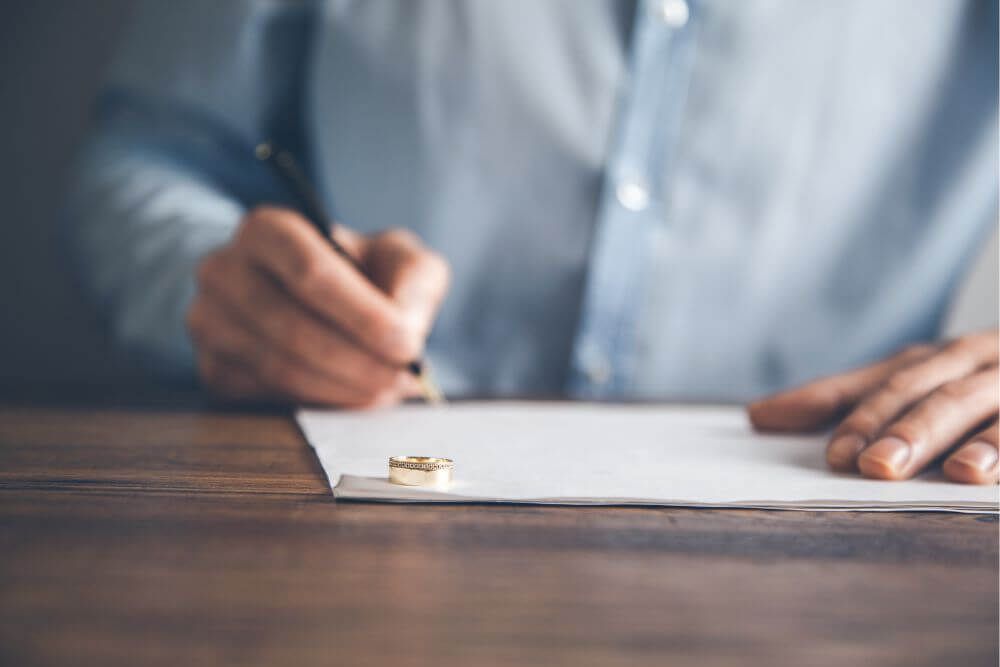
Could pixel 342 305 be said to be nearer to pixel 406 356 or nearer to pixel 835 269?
pixel 406 356

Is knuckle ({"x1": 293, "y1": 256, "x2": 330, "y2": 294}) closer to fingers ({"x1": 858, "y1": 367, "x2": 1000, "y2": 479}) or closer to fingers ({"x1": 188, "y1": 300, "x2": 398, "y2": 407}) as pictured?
fingers ({"x1": 188, "y1": 300, "x2": 398, "y2": 407})

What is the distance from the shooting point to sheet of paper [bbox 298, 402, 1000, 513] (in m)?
0.36

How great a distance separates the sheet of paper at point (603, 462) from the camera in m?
0.36

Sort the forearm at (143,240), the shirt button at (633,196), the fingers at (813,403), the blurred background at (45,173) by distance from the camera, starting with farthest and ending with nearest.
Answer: the blurred background at (45,173)
the shirt button at (633,196)
the forearm at (143,240)
the fingers at (813,403)

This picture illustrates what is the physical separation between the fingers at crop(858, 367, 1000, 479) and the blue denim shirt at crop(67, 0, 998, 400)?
54cm

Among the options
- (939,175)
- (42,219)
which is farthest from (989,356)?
(42,219)

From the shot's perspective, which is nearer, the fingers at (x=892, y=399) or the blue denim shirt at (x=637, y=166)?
the fingers at (x=892, y=399)

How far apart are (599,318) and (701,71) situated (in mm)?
294

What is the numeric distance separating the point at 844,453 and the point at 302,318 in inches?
15.7

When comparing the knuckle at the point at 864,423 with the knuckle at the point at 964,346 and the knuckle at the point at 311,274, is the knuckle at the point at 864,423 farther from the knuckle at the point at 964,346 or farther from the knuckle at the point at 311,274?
the knuckle at the point at 311,274

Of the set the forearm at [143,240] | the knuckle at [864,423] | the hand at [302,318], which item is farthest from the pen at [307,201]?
the knuckle at [864,423]

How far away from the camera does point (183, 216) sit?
2.95ft

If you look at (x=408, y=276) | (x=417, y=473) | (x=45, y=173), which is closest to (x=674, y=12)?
(x=408, y=276)

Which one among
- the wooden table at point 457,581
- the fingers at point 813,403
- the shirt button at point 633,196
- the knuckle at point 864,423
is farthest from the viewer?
the shirt button at point 633,196
